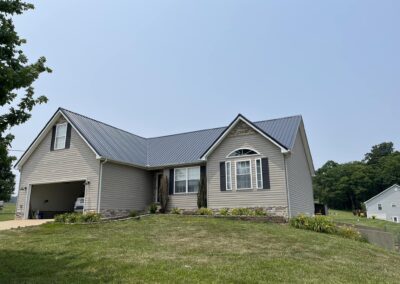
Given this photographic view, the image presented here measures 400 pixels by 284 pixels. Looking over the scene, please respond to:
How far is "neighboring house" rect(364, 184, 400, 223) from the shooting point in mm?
60219

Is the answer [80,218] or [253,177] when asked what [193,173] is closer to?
[253,177]

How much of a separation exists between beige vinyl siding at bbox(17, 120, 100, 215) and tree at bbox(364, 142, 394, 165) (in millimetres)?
95664

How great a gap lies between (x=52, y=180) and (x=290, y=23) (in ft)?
52.6

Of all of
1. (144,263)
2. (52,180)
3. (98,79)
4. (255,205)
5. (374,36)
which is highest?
(374,36)

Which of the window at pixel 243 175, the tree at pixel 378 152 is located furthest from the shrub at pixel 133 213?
the tree at pixel 378 152

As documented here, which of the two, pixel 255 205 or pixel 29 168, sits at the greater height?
pixel 29 168

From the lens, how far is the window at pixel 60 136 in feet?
66.3

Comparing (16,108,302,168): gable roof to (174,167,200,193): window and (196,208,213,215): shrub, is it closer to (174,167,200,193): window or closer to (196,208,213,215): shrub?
(174,167,200,193): window

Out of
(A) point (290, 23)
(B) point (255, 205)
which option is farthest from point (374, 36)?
(B) point (255, 205)

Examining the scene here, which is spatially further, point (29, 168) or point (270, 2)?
point (29, 168)

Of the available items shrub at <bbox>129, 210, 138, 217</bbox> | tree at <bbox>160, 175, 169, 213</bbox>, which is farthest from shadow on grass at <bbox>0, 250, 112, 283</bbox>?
tree at <bbox>160, 175, 169, 213</bbox>

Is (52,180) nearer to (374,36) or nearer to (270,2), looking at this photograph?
(270,2)

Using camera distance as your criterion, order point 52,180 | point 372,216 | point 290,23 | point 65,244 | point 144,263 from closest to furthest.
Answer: point 144,263 → point 65,244 → point 290,23 → point 52,180 → point 372,216

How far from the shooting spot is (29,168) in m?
21.1
